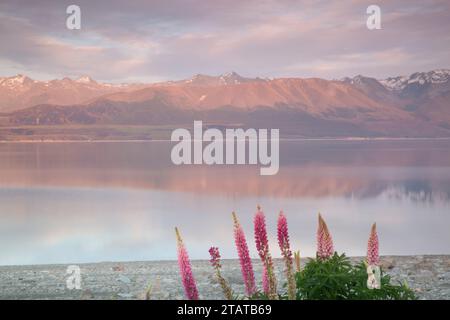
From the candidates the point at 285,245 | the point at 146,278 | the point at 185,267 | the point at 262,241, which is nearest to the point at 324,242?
the point at 285,245

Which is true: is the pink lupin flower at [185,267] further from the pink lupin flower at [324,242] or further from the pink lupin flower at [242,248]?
the pink lupin flower at [324,242]

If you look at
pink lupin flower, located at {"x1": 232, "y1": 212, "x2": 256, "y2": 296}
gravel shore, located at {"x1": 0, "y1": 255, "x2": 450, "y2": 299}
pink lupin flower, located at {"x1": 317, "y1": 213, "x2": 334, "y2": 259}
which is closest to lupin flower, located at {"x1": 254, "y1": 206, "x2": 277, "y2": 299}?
pink lupin flower, located at {"x1": 232, "y1": 212, "x2": 256, "y2": 296}

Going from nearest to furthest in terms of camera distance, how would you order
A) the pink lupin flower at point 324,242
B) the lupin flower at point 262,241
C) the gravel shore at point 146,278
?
the lupin flower at point 262,241
the pink lupin flower at point 324,242
the gravel shore at point 146,278

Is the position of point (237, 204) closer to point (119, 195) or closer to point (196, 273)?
point (119, 195)

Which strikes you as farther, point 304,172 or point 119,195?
point 304,172

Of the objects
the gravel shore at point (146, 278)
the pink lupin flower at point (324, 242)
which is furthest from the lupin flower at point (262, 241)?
the gravel shore at point (146, 278)

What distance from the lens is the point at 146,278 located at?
855cm

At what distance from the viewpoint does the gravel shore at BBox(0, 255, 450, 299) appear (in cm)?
754

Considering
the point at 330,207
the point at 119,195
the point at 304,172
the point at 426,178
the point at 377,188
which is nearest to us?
the point at 330,207

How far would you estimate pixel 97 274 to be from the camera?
29.2 ft

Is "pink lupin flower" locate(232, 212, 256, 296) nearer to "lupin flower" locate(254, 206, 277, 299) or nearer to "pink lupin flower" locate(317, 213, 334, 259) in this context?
"lupin flower" locate(254, 206, 277, 299)

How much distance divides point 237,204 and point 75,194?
7.96m

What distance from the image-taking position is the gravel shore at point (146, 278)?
7.54 m
